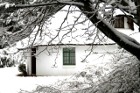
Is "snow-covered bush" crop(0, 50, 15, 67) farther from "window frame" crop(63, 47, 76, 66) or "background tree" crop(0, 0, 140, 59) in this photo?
"background tree" crop(0, 0, 140, 59)

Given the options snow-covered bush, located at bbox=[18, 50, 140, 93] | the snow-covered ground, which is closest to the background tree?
snow-covered bush, located at bbox=[18, 50, 140, 93]

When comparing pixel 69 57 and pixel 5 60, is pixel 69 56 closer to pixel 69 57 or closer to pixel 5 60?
pixel 69 57

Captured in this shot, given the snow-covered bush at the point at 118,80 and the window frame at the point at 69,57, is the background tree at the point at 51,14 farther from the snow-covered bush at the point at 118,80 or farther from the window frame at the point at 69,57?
the window frame at the point at 69,57

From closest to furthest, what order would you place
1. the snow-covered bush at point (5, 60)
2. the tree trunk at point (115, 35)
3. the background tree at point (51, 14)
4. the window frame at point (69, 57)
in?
the background tree at point (51, 14), the tree trunk at point (115, 35), the window frame at point (69, 57), the snow-covered bush at point (5, 60)

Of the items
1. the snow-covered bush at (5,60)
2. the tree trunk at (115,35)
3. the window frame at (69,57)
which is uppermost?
the tree trunk at (115,35)

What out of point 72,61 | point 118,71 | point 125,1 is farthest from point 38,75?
point 125,1

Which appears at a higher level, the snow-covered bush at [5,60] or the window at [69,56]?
the window at [69,56]

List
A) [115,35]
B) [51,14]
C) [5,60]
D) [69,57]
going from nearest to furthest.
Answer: [115,35] < [51,14] < [69,57] < [5,60]

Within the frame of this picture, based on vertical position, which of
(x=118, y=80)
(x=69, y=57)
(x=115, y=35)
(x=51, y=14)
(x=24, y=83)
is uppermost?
(x=51, y=14)

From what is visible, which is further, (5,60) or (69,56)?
(5,60)

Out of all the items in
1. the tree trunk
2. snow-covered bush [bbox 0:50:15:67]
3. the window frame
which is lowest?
snow-covered bush [bbox 0:50:15:67]

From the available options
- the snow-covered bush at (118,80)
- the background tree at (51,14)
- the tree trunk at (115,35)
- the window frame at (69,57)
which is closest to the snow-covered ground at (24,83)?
the window frame at (69,57)

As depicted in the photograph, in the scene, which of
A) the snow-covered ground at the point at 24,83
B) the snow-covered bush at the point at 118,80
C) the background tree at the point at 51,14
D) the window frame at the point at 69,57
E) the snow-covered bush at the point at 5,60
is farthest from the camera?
the snow-covered bush at the point at 5,60

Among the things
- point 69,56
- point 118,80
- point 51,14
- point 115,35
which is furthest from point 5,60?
point 115,35
